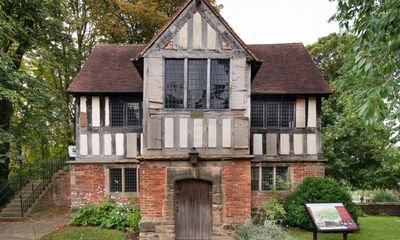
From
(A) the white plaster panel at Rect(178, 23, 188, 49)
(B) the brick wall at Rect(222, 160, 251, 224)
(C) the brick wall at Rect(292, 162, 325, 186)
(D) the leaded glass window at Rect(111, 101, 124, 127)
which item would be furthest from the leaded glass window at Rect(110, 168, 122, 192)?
(C) the brick wall at Rect(292, 162, 325, 186)

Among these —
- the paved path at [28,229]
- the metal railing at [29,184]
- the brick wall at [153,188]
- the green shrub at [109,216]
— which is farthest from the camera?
the metal railing at [29,184]

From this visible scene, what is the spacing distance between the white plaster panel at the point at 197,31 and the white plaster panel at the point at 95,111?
202 inches

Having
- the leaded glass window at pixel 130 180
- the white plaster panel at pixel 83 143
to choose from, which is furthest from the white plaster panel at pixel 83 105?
the leaded glass window at pixel 130 180

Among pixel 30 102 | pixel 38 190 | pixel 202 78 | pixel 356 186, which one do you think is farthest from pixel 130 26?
pixel 356 186

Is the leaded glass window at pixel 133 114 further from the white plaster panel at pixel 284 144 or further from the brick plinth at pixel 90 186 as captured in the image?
the white plaster panel at pixel 284 144

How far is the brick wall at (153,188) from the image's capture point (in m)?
11.0

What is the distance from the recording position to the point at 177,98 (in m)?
11.1

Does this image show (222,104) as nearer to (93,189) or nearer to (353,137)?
(93,189)

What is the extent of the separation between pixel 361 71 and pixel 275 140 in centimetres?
963

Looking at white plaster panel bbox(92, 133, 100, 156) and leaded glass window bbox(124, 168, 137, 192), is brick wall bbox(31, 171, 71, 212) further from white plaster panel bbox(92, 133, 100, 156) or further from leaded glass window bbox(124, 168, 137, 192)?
leaded glass window bbox(124, 168, 137, 192)

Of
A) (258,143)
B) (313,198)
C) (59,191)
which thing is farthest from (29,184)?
(313,198)

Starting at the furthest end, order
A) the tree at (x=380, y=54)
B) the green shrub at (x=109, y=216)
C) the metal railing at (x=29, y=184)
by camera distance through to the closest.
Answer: the metal railing at (x=29, y=184) → the green shrub at (x=109, y=216) → the tree at (x=380, y=54)

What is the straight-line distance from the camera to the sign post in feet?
32.3

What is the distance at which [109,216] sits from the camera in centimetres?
1260
